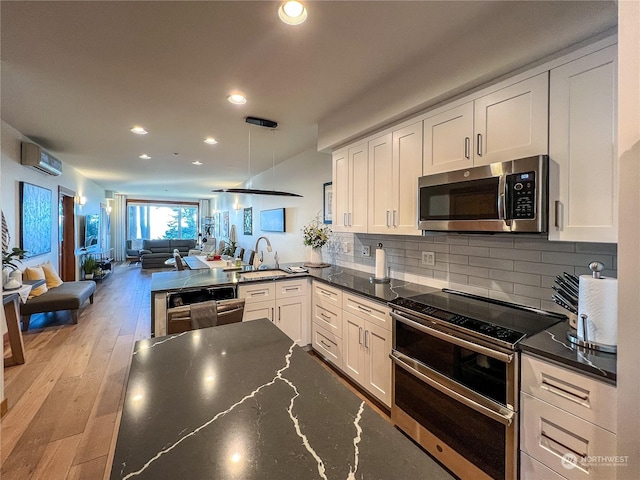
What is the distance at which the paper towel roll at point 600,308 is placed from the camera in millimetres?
1157

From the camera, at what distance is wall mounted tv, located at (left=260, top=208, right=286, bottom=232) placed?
5098mm

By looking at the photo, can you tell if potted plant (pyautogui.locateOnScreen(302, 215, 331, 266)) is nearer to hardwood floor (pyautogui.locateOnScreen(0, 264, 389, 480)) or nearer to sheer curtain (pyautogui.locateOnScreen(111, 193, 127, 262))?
hardwood floor (pyautogui.locateOnScreen(0, 264, 389, 480))

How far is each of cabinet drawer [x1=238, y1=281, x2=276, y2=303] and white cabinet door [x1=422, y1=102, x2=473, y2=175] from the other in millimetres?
1715

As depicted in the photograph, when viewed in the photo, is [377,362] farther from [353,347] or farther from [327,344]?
[327,344]

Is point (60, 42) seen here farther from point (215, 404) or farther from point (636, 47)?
point (636, 47)

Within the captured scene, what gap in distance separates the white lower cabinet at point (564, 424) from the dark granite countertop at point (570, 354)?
36 millimetres

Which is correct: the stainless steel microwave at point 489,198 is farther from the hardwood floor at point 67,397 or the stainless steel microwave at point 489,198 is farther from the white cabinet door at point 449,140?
the hardwood floor at point 67,397

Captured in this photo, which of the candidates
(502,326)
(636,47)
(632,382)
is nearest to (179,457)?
(632,382)

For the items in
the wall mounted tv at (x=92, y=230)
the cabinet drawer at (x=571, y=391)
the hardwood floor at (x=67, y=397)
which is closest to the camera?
the cabinet drawer at (x=571, y=391)

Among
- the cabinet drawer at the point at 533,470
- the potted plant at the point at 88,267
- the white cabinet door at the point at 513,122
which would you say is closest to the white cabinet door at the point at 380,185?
the white cabinet door at the point at 513,122

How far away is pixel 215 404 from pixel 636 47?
1.74 metres

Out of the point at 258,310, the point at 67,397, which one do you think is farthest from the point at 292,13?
the point at 67,397

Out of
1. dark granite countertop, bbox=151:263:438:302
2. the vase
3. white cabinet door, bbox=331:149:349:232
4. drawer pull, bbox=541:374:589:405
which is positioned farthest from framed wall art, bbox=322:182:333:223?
drawer pull, bbox=541:374:589:405

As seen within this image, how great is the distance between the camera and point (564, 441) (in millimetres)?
1162
